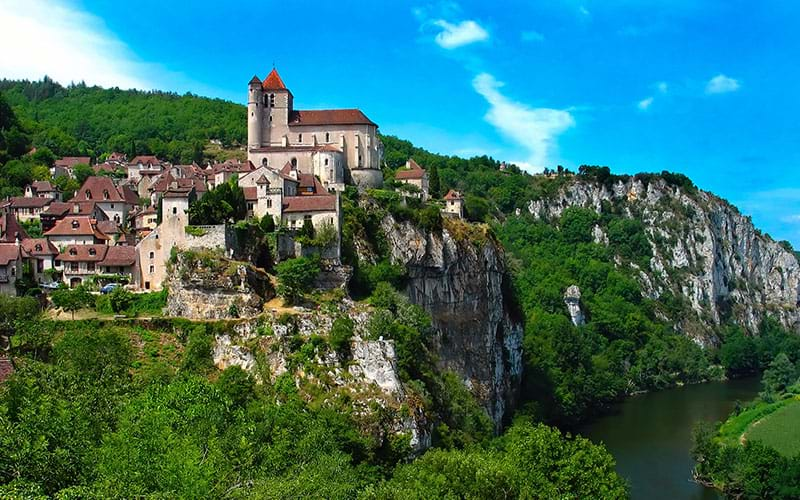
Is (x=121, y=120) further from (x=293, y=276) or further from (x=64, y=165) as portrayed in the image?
(x=293, y=276)

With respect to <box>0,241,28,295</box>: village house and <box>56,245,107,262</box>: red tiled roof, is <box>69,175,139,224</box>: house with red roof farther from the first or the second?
<box>0,241,28,295</box>: village house

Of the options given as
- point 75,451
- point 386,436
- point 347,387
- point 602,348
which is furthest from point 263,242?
point 602,348

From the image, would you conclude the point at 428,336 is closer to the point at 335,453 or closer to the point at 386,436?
the point at 386,436

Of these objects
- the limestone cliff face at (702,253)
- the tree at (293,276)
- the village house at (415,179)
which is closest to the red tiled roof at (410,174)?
the village house at (415,179)

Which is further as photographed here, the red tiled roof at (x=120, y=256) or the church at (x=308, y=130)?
the church at (x=308, y=130)

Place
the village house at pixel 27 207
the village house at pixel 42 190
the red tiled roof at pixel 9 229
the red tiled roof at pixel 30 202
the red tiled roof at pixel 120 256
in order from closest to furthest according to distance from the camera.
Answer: the red tiled roof at pixel 120 256
the red tiled roof at pixel 9 229
the village house at pixel 27 207
the red tiled roof at pixel 30 202
the village house at pixel 42 190

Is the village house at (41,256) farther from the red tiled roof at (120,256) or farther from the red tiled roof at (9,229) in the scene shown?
the red tiled roof at (120,256)

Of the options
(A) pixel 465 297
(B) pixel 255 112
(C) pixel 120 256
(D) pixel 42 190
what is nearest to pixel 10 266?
(C) pixel 120 256
